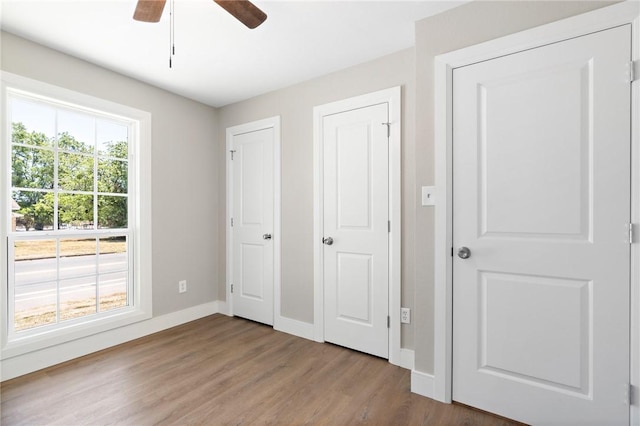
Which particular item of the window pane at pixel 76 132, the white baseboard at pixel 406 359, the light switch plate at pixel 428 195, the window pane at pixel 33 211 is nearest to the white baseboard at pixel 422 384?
the white baseboard at pixel 406 359

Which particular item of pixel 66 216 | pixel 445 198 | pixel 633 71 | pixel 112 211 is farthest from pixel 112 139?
pixel 633 71

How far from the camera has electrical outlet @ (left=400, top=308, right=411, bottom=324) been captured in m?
2.35

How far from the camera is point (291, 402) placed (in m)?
1.92

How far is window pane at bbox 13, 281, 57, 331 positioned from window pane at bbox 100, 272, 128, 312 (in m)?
0.37

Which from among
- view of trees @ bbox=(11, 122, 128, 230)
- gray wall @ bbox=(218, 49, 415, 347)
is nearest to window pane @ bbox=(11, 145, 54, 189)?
view of trees @ bbox=(11, 122, 128, 230)

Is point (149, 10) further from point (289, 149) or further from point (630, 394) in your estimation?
point (630, 394)

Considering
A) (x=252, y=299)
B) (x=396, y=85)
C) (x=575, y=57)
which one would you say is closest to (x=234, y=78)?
(x=396, y=85)

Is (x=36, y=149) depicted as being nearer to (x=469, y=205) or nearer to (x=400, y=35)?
(x=400, y=35)

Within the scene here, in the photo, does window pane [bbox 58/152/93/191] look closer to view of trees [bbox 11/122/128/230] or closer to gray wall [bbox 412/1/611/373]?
view of trees [bbox 11/122/128/230]

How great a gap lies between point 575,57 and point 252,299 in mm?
3312

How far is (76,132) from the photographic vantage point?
2619mm

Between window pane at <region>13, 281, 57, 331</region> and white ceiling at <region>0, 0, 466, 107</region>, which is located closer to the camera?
white ceiling at <region>0, 0, 466, 107</region>

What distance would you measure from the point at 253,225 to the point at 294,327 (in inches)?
46.8

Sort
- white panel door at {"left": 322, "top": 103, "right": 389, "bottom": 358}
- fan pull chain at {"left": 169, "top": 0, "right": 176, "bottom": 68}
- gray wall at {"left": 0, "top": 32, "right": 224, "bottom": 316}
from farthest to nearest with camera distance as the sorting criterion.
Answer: gray wall at {"left": 0, "top": 32, "right": 224, "bottom": 316} < white panel door at {"left": 322, "top": 103, "right": 389, "bottom": 358} < fan pull chain at {"left": 169, "top": 0, "right": 176, "bottom": 68}
